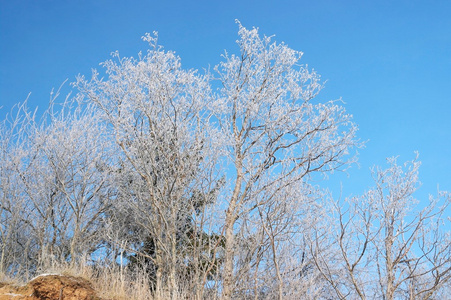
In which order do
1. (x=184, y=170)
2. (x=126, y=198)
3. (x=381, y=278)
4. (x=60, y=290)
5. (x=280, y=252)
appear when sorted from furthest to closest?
(x=126, y=198), (x=184, y=170), (x=280, y=252), (x=381, y=278), (x=60, y=290)

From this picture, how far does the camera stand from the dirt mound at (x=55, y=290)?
8352mm

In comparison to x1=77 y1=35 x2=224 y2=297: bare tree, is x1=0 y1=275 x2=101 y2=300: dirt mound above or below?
below

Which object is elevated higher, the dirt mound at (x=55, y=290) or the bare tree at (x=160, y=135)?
the bare tree at (x=160, y=135)

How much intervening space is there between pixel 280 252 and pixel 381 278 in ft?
7.83

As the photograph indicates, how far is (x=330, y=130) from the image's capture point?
42.8ft

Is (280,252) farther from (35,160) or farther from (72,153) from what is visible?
(35,160)

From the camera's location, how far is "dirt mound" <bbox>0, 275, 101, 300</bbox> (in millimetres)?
8352

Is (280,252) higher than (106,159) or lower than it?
lower

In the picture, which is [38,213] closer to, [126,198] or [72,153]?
[72,153]

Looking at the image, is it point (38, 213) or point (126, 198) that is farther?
point (38, 213)

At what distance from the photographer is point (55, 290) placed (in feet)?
27.5

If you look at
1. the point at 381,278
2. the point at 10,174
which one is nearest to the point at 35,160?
the point at 10,174

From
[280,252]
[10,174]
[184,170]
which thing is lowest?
[280,252]

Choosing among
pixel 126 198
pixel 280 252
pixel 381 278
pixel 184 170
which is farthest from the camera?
pixel 126 198
